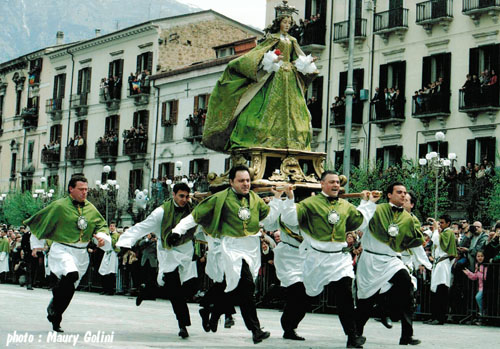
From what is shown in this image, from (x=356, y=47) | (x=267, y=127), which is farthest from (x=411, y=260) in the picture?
(x=356, y=47)

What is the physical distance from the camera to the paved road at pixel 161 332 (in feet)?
37.7

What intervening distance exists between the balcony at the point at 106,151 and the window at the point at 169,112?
12.7 ft

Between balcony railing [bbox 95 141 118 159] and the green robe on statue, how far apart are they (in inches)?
1409

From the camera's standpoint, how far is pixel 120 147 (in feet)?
170

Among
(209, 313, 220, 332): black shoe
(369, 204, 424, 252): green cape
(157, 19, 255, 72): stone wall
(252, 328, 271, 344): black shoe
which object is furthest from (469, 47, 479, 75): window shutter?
(252, 328, 271, 344): black shoe

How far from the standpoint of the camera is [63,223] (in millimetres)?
12891

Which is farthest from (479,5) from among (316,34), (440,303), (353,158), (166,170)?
(166,170)

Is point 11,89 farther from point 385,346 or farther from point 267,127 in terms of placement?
point 385,346

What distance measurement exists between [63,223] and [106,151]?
39.5 m

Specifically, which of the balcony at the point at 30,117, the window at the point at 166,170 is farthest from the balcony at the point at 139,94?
the balcony at the point at 30,117

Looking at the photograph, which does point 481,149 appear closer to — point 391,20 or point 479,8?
point 479,8

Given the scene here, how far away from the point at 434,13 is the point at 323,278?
24876 mm

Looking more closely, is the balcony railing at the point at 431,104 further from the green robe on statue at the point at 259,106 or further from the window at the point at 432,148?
the green robe on statue at the point at 259,106

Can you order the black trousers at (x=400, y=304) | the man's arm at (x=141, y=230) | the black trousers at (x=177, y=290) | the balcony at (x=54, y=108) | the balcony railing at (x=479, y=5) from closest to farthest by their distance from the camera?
the black trousers at (x=400, y=304) < the man's arm at (x=141, y=230) < the black trousers at (x=177, y=290) < the balcony railing at (x=479, y=5) < the balcony at (x=54, y=108)
